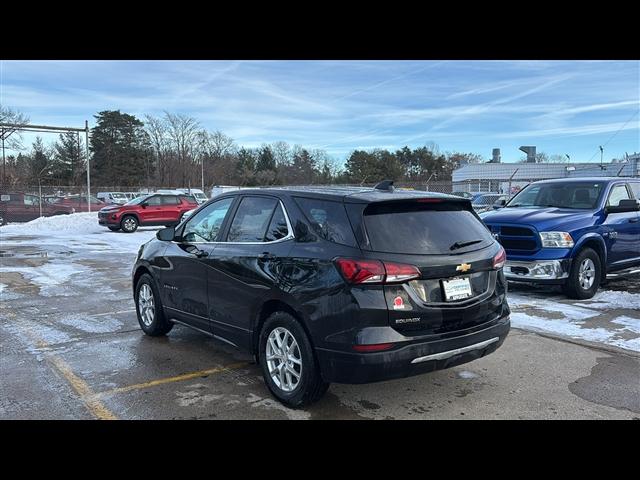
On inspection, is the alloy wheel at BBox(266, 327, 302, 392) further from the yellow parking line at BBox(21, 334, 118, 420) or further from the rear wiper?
the rear wiper

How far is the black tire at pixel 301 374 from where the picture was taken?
12.8 ft

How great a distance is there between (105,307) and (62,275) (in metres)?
3.62

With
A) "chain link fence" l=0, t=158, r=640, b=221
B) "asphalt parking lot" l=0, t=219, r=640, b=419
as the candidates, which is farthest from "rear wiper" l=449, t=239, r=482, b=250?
"chain link fence" l=0, t=158, r=640, b=221

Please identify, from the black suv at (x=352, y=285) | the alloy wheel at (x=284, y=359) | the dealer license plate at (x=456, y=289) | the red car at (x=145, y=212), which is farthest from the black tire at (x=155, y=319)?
the red car at (x=145, y=212)

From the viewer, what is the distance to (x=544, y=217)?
8.41 meters

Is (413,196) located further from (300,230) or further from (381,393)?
(381,393)

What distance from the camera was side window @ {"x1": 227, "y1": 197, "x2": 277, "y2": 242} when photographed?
180 inches

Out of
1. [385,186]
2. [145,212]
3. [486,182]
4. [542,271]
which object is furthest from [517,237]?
[486,182]

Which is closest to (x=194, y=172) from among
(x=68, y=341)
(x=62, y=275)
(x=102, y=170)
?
(x=102, y=170)

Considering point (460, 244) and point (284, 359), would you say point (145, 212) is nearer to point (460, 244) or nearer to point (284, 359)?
point (284, 359)

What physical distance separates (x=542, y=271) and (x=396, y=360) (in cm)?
526

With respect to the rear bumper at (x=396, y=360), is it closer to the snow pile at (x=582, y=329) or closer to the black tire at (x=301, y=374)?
the black tire at (x=301, y=374)
